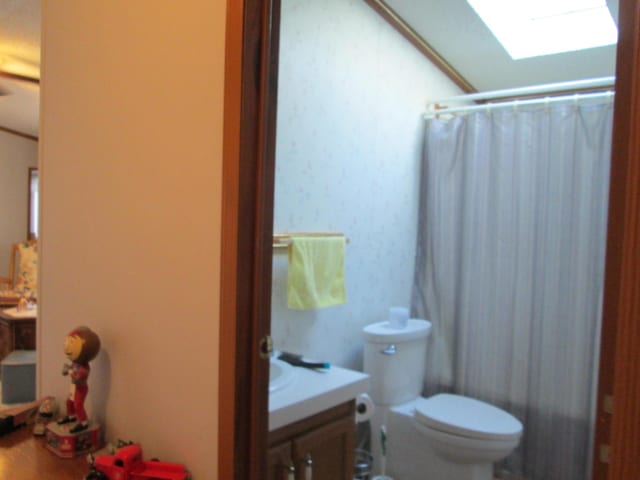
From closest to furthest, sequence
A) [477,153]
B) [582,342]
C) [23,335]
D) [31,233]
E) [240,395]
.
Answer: [240,395], [582,342], [477,153], [23,335], [31,233]

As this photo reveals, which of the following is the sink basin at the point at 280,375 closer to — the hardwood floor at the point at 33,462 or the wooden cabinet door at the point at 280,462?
the wooden cabinet door at the point at 280,462

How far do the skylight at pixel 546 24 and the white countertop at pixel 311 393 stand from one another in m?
1.70

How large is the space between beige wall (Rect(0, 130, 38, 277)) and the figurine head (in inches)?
168

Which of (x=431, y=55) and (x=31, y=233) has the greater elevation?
(x=431, y=55)

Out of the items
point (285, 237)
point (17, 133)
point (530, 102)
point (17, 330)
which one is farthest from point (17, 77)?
point (530, 102)

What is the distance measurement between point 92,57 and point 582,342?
236 centimetres

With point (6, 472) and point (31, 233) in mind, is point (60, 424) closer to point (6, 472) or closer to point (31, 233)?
point (6, 472)

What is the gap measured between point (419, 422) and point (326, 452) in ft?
2.71

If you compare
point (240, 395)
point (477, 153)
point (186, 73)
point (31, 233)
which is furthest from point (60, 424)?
point (31, 233)

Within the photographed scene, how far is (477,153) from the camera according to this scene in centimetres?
271

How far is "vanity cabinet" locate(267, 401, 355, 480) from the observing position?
1390mm

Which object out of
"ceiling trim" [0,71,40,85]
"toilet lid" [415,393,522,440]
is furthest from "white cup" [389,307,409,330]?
"ceiling trim" [0,71,40,85]

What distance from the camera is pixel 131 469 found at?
3.51 ft

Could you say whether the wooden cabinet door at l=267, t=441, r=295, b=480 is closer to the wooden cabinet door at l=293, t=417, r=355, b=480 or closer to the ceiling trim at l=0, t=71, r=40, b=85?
the wooden cabinet door at l=293, t=417, r=355, b=480
